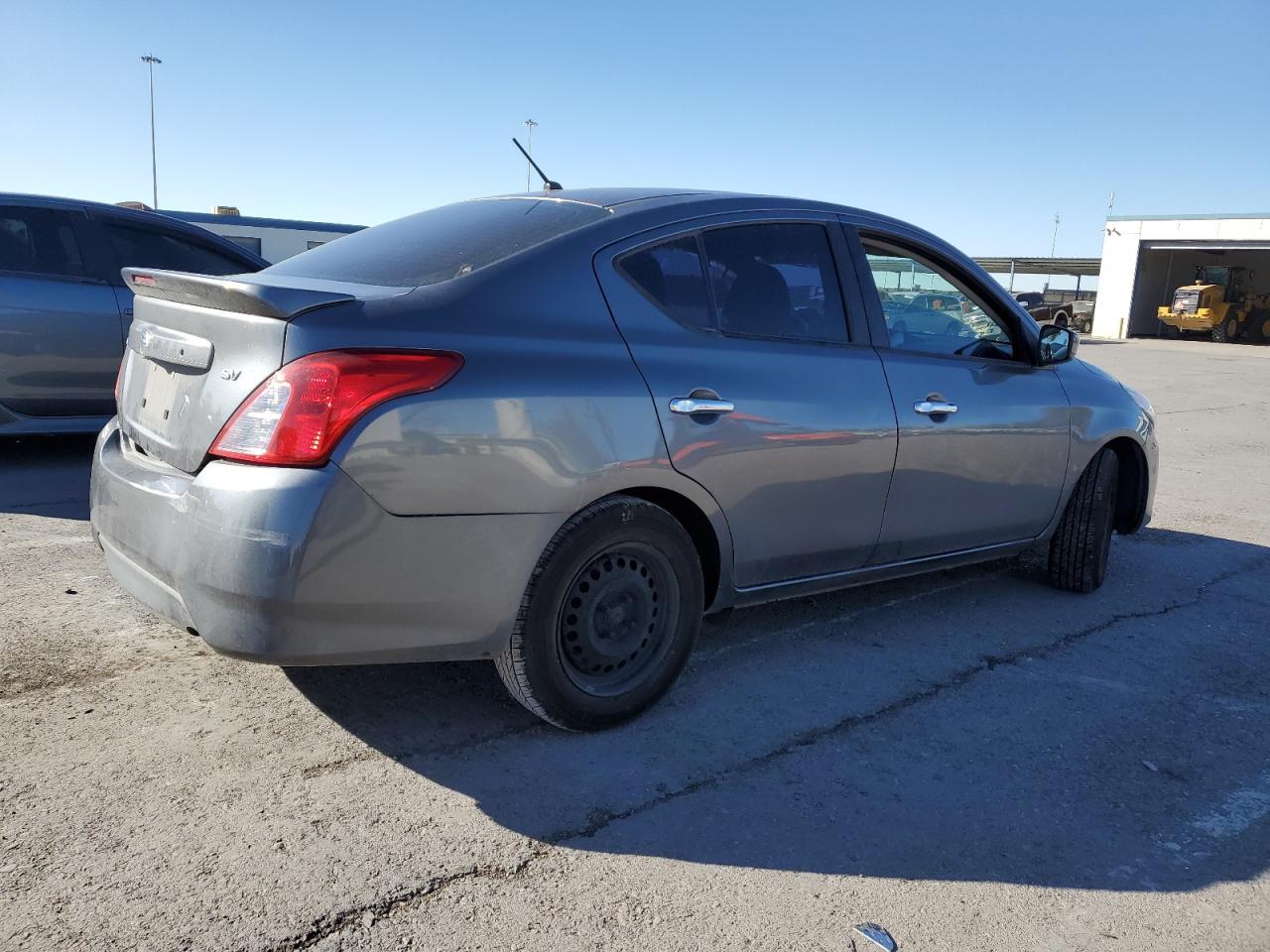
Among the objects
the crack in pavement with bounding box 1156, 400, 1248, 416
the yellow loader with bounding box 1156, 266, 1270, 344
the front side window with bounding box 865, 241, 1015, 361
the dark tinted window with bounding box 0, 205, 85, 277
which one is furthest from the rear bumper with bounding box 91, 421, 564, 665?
the yellow loader with bounding box 1156, 266, 1270, 344

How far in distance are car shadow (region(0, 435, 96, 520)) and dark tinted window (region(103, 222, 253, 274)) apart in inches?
53.4

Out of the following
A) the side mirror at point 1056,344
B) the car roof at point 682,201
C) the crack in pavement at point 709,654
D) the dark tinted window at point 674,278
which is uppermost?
the car roof at point 682,201

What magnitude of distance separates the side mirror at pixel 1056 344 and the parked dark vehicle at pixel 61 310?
5271mm

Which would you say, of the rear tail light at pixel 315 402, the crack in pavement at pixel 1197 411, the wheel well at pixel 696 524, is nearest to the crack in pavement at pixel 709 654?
the wheel well at pixel 696 524

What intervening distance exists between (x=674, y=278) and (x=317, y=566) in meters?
1.47

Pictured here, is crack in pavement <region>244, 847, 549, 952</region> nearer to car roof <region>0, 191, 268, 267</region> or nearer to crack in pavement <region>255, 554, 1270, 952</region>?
crack in pavement <region>255, 554, 1270, 952</region>

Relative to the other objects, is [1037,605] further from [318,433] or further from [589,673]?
[318,433]

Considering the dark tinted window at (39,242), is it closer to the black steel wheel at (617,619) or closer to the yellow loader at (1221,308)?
the black steel wheel at (617,619)

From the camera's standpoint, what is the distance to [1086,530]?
4883 mm

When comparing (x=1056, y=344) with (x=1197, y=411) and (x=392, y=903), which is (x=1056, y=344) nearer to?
(x=392, y=903)

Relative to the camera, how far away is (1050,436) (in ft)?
15.0

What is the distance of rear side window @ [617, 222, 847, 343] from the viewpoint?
11.0ft

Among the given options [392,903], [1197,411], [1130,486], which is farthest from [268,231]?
[392,903]

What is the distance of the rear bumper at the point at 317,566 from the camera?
2.56 m
